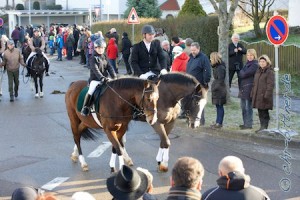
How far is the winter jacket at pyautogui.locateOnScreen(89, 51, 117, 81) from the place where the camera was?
9.88 m

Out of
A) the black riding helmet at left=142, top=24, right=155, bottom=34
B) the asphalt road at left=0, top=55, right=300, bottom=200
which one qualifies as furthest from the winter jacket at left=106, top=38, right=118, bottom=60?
the black riding helmet at left=142, top=24, right=155, bottom=34

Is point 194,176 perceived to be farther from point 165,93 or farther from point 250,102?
point 250,102

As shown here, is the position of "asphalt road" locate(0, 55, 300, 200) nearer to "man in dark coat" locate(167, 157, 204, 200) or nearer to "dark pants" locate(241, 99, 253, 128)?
"dark pants" locate(241, 99, 253, 128)

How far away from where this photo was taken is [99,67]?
10.1 m

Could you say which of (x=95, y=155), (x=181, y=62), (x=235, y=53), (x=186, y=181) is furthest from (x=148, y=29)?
(x=235, y=53)

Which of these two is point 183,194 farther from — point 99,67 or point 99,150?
point 99,150

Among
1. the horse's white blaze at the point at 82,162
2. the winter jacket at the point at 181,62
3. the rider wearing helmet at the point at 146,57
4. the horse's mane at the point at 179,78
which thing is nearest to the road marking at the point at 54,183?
the horse's white blaze at the point at 82,162

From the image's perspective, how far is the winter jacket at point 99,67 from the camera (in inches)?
389

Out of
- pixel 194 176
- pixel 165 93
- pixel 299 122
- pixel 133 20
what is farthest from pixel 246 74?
pixel 133 20

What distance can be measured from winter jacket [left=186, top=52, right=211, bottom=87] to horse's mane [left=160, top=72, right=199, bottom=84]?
123 inches

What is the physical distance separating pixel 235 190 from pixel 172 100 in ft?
16.6

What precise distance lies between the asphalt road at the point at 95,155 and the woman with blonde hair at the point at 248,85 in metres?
0.72

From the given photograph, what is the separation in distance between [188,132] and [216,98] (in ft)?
3.52

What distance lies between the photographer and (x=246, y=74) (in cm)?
1288
